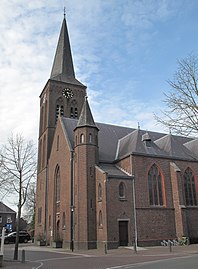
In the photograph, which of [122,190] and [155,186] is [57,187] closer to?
[122,190]

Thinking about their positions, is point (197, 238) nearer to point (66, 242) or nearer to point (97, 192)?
point (97, 192)

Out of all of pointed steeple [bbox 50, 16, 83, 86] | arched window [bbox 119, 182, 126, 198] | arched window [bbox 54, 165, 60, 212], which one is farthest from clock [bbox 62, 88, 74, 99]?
arched window [bbox 119, 182, 126, 198]

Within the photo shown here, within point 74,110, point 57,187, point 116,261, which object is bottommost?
point 116,261

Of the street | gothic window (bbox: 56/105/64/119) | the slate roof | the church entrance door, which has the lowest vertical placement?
the street

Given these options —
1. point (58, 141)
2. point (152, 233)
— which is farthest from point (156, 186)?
point (58, 141)

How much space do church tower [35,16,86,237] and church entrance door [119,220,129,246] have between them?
1324 cm

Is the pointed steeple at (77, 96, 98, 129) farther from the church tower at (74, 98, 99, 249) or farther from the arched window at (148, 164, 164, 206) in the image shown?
the arched window at (148, 164, 164, 206)

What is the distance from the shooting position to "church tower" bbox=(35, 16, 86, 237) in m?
40.1

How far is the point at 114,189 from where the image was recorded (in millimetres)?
27859

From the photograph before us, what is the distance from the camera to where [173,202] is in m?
30.8

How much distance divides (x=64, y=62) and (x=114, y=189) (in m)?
25.7

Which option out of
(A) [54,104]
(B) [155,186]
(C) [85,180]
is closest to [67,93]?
(A) [54,104]

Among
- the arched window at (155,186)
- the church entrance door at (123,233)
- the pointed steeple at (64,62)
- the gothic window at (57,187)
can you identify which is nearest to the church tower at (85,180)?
the church entrance door at (123,233)

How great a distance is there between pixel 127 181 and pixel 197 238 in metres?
9.07
